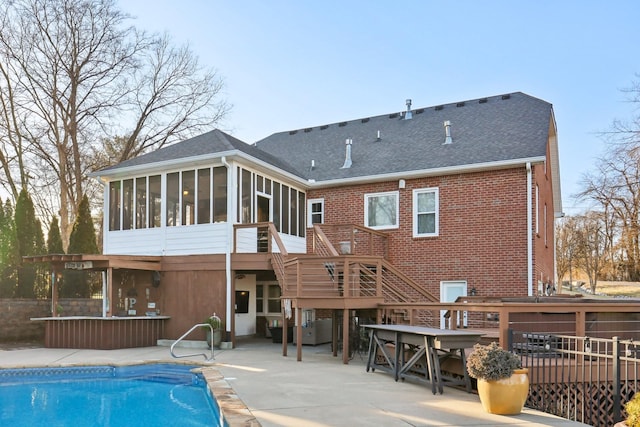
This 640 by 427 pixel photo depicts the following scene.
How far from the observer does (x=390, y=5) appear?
15.3 metres

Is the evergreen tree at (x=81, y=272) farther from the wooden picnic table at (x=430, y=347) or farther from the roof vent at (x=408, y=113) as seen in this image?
the wooden picnic table at (x=430, y=347)

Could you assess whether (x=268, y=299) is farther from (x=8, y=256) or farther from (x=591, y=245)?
(x=591, y=245)

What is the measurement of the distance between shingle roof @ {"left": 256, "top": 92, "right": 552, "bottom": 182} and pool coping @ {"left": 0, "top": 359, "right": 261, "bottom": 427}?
301 inches

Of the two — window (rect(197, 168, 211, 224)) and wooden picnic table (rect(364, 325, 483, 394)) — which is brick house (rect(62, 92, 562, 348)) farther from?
wooden picnic table (rect(364, 325, 483, 394))

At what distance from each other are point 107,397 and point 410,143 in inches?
440

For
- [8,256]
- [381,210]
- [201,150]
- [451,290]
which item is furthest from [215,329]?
[8,256]

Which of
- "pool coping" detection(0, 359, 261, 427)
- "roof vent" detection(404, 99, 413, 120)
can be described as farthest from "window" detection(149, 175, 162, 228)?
"roof vent" detection(404, 99, 413, 120)

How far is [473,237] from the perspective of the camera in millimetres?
13789

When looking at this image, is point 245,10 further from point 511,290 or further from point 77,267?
point 511,290

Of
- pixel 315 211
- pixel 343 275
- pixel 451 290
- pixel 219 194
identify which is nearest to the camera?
pixel 343 275

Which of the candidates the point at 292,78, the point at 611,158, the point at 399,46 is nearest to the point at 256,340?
the point at 292,78

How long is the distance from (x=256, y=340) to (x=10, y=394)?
7267 millimetres

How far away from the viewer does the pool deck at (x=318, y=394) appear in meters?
5.86

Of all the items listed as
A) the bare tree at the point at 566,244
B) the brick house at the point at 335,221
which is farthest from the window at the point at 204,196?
the bare tree at the point at 566,244
